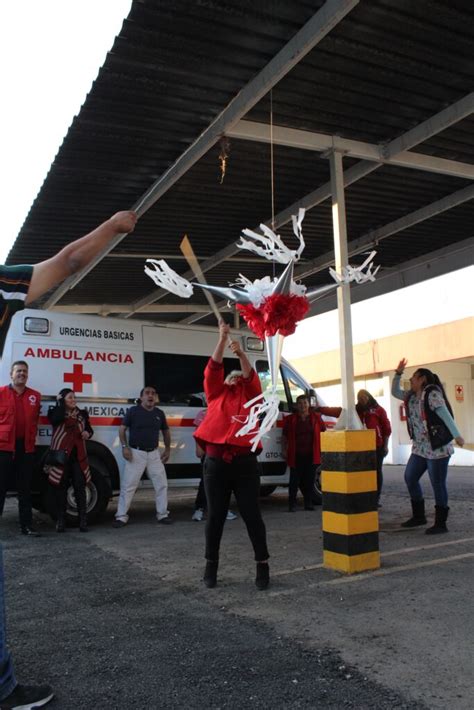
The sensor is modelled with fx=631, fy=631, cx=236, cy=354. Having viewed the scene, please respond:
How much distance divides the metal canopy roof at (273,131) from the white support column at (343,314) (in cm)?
45

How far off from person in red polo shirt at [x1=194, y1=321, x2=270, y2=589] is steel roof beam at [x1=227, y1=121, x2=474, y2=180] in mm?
2322

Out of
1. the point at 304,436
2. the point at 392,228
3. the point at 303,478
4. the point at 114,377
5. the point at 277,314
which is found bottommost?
the point at 303,478

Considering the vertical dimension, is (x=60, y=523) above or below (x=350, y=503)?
below

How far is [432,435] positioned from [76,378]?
4.46m

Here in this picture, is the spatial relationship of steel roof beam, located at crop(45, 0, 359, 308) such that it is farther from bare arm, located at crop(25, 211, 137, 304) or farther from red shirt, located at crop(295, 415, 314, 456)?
red shirt, located at crop(295, 415, 314, 456)

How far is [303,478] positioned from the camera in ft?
30.1

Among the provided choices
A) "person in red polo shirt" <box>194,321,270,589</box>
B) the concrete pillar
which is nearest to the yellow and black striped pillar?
the concrete pillar

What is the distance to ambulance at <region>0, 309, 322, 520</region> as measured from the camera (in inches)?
315

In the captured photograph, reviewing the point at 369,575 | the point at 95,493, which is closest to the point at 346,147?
the point at 369,575

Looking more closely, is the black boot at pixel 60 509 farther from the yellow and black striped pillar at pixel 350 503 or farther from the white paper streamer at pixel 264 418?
the white paper streamer at pixel 264 418

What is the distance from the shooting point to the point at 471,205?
862 cm

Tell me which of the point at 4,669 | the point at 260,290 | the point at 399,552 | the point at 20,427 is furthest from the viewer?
the point at 20,427

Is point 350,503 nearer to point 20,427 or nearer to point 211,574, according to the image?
point 211,574

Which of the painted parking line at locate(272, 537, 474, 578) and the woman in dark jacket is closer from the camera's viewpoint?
the painted parking line at locate(272, 537, 474, 578)
